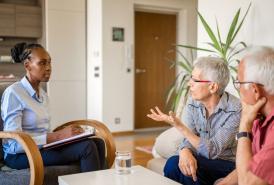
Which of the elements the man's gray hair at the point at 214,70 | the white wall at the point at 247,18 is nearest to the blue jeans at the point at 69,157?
the man's gray hair at the point at 214,70

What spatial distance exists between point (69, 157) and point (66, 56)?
12.6 feet

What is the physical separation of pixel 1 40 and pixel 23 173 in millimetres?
4243

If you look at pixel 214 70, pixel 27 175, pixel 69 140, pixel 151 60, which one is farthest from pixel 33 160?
pixel 151 60

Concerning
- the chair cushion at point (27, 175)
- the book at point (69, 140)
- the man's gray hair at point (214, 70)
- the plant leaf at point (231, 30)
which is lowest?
the chair cushion at point (27, 175)

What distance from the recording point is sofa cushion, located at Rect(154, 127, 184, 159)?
2422 millimetres

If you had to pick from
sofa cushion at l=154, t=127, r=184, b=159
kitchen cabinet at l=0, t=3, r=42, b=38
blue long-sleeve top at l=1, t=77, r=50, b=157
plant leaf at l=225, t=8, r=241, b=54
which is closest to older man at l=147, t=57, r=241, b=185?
sofa cushion at l=154, t=127, r=184, b=159

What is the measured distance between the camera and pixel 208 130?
197cm

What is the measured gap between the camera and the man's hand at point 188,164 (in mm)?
1766

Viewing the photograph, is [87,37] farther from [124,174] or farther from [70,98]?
[124,174]

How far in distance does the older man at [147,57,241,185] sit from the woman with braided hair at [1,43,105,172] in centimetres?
55

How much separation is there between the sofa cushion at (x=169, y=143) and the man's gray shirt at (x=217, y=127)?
0.39 m

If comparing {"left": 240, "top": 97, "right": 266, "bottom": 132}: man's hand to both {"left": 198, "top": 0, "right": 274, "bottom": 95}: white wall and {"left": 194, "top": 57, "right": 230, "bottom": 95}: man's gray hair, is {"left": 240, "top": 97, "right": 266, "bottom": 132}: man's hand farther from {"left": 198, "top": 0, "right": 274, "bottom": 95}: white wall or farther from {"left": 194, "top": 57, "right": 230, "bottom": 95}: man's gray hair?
{"left": 198, "top": 0, "right": 274, "bottom": 95}: white wall

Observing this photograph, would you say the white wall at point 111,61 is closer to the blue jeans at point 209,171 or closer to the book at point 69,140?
the book at point 69,140

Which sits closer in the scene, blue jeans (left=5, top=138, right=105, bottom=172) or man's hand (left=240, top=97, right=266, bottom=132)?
man's hand (left=240, top=97, right=266, bottom=132)
